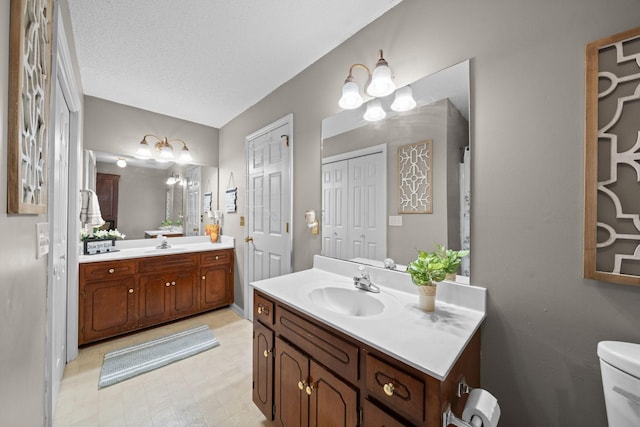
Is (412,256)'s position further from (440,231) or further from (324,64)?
(324,64)

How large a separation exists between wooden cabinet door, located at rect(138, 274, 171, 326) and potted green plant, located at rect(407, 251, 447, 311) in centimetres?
260

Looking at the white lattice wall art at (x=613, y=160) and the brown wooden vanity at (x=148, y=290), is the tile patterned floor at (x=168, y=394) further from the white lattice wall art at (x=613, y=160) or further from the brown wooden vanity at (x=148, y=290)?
the white lattice wall art at (x=613, y=160)

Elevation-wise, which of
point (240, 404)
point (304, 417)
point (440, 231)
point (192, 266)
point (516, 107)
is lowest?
point (240, 404)

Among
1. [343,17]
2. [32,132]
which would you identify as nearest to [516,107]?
[343,17]

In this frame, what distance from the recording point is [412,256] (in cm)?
137

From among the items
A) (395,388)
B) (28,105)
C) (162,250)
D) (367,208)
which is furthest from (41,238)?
(162,250)

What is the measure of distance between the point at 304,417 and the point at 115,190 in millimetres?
2966

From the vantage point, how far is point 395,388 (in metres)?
0.81

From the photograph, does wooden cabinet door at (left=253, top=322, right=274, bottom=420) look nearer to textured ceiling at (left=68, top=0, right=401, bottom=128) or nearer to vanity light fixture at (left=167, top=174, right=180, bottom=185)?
textured ceiling at (left=68, top=0, right=401, bottom=128)

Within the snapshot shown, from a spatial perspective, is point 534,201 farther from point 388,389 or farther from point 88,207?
point 88,207

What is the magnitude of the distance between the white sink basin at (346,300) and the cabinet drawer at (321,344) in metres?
0.19

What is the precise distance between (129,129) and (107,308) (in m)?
1.91

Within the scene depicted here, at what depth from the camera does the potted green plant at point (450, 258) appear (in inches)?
43.1

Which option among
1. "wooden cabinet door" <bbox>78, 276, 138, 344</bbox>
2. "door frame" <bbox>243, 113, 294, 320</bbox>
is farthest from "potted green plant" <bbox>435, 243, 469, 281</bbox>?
"wooden cabinet door" <bbox>78, 276, 138, 344</bbox>
